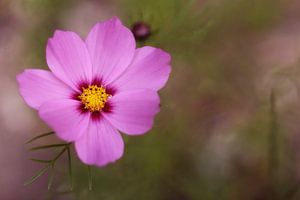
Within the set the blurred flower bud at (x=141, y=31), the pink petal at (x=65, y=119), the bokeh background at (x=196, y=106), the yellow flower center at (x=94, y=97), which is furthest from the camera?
the bokeh background at (x=196, y=106)

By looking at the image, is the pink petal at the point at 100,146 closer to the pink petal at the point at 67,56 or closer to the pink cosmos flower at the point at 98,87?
the pink cosmos flower at the point at 98,87

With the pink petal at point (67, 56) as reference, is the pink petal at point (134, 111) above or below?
below

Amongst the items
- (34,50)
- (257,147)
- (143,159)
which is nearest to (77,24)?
(34,50)

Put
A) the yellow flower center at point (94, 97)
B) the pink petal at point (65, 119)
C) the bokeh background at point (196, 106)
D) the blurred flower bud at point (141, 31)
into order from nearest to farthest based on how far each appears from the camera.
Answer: the pink petal at point (65, 119)
the yellow flower center at point (94, 97)
the blurred flower bud at point (141, 31)
the bokeh background at point (196, 106)

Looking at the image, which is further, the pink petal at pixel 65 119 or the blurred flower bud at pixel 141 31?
the blurred flower bud at pixel 141 31

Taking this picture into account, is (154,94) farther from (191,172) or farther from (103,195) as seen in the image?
(191,172)

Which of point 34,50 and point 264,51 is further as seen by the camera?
point 264,51

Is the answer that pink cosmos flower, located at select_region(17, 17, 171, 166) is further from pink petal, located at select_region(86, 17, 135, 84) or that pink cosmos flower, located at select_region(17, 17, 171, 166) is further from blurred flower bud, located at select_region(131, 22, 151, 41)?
blurred flower bud, located at select_region(131, 22, 151, 41)

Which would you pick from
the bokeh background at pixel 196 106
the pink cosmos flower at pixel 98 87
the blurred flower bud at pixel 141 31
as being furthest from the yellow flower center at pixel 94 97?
the bokeh background at pixel 196 106
